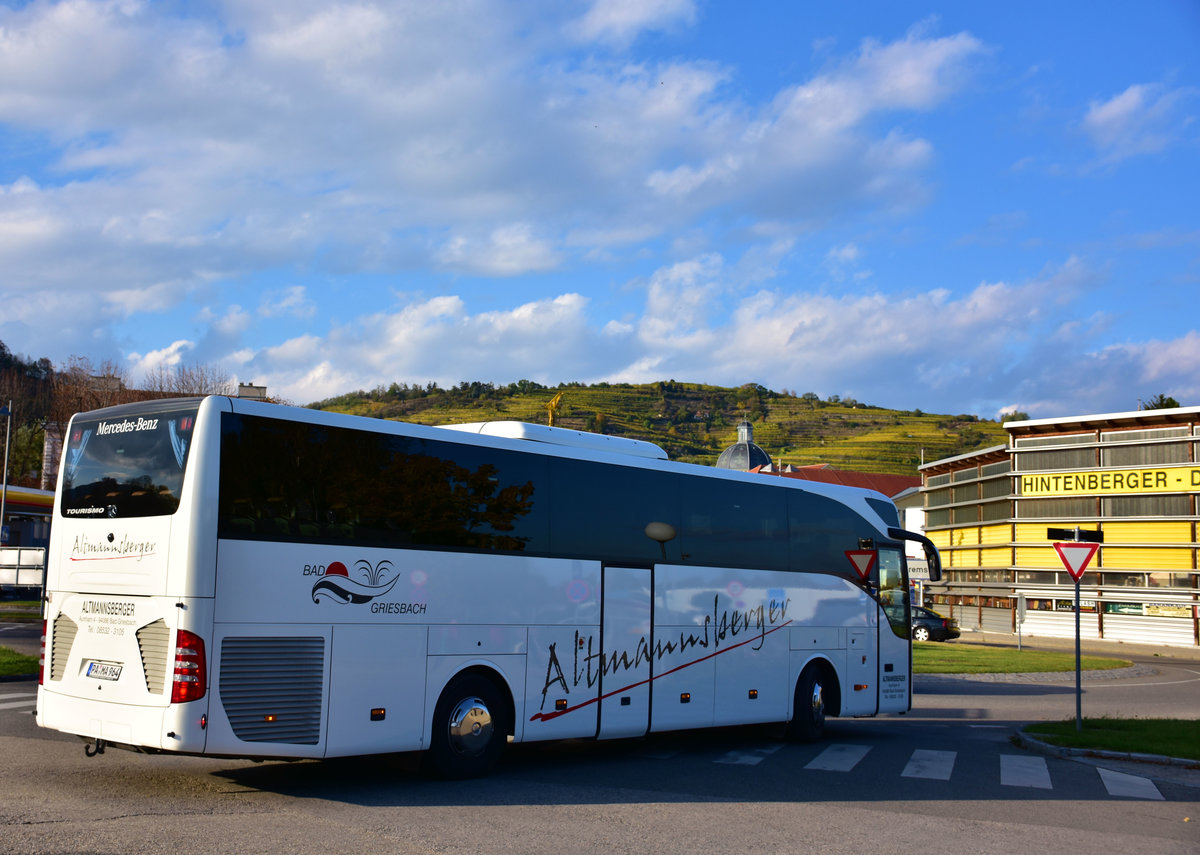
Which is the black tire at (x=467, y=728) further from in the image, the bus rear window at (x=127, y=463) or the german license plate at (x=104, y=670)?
the bus rear window at (x=127, y=463)

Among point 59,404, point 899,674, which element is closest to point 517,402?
point 59,404

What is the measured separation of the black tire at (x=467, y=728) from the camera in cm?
998

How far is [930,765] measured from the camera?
12.4 meters

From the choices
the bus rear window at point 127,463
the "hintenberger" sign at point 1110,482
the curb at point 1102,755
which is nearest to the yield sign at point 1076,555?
the curb at point 1102,755

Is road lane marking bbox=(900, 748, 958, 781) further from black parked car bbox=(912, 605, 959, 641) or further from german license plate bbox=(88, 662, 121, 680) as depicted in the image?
black parked car bbox=(912, 605, 959, 641)

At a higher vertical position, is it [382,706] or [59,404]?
[59,404]

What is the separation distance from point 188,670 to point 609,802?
3.63 meters

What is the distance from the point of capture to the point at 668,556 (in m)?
12.6

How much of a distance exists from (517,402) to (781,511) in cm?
13581

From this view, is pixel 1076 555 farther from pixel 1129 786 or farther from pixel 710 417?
pixel 710 417

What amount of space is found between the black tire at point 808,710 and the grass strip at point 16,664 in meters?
12.0

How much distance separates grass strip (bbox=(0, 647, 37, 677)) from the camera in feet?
57.2

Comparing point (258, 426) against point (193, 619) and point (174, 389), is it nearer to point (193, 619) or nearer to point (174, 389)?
point (193, 619)

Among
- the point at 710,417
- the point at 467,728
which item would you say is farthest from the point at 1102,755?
the point at 710,417
